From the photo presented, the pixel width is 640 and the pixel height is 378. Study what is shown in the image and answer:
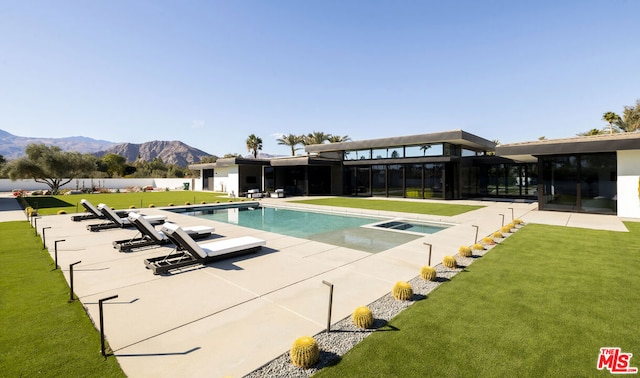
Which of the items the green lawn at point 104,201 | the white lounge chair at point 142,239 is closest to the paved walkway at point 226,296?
the white lounge chair at point 142,239

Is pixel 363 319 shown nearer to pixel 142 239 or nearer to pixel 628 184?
pixel 142 239

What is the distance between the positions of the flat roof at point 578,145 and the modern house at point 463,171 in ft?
0.12

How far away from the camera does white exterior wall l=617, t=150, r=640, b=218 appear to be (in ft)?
49.8

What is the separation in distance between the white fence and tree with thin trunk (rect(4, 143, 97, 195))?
8.95ft

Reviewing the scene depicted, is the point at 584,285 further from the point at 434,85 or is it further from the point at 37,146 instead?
the point at 37,146

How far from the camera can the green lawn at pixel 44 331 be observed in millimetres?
3393

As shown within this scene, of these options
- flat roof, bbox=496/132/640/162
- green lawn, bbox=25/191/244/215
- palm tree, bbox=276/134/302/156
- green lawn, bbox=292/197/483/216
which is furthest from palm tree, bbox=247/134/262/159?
flat roof, bbox=496/132/640/162

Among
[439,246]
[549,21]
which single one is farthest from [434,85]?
[439,246]

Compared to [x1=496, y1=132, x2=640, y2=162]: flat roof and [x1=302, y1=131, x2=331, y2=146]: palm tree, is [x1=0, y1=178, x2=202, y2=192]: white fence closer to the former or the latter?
[x1=302, y1=131, x2=331, y2=146]: palm tree

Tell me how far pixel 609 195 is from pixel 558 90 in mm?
14393

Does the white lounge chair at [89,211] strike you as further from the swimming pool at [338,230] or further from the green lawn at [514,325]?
the green lawn at [514,325]

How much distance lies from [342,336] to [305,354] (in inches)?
35.9

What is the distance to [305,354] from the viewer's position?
3.44 metres

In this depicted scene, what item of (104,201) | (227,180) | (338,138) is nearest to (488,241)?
(104,201)
